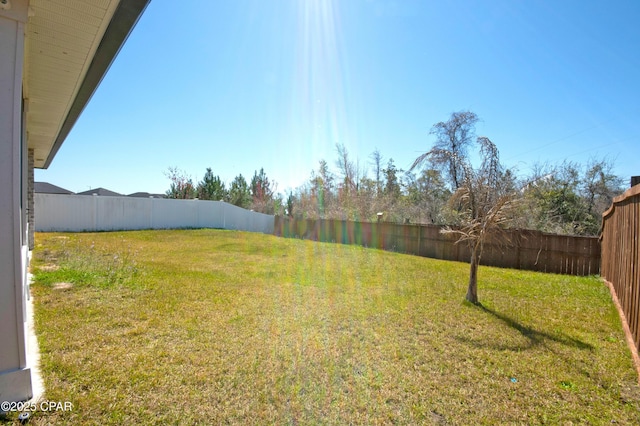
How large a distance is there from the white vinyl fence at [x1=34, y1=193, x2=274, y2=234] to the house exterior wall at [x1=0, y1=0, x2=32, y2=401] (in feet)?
46.5

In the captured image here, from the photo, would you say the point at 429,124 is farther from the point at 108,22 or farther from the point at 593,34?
the point at 108,22

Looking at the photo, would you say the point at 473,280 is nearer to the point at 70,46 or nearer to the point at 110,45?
the point at 110,45

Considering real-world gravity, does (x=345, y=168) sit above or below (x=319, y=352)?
above

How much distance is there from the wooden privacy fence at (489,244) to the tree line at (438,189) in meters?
0.84

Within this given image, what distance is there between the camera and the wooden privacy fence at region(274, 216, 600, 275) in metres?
7.91

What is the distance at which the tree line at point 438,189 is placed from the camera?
16.6 feet

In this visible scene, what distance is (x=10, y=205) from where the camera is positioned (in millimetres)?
1801

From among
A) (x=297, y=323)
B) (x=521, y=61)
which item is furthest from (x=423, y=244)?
(x=297, y=323)

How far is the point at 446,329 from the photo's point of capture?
11.9ft

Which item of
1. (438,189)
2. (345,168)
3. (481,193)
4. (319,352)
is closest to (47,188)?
(345,168)

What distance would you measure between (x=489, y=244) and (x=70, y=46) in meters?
10.9

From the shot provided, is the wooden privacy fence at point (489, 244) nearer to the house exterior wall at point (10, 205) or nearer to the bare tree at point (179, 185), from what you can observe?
the house exterior wall at point (10, 205)

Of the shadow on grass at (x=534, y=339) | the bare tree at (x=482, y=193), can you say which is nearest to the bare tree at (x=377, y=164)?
the bare tree at (x=482, y=193)

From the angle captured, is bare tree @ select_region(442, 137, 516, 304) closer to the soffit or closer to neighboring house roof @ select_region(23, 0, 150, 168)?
neighboring house roof @ select_region(23, 0, 150, 168)
